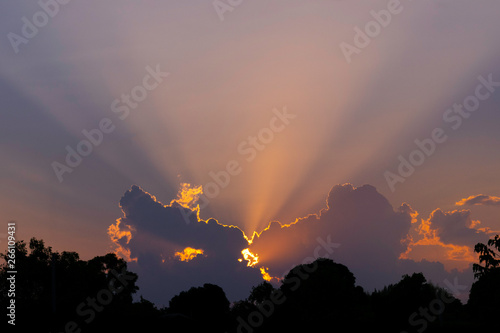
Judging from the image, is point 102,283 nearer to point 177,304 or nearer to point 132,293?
point 132,293

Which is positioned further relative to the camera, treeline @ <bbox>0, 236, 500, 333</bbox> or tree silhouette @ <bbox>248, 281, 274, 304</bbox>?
tree silhouette @ <bbox>248, 281, 274, 304</bbox>

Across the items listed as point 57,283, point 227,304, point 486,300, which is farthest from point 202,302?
point 486,300

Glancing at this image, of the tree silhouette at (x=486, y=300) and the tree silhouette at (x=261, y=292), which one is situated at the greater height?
the tree silhouette at (x=261, y=292)

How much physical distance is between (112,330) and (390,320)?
3004cm

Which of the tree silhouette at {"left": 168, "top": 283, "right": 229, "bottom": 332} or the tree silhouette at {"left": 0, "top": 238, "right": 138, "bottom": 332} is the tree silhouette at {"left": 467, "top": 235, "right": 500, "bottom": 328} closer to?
the tree silhouette at {"left": 0, "top": 238, "right": 138, "bottom": 332}

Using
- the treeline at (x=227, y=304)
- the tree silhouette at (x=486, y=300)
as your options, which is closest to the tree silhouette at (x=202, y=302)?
the treeline at (x=227, y=304)

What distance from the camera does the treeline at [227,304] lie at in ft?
187

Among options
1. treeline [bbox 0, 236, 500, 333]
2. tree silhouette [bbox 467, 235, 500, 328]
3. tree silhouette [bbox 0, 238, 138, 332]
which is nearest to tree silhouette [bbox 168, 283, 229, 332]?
treeline [bbox 0, 236, 500, 333]

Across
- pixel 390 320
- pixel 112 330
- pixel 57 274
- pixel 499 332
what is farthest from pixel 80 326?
pixel 499 332

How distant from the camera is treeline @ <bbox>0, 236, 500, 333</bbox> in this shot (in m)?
57.1

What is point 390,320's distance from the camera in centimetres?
6159

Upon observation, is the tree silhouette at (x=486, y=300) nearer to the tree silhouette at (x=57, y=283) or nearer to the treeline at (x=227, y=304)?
the treeline at (x=227, y=304)

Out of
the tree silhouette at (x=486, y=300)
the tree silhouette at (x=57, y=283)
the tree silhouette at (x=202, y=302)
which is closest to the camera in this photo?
the tree silhouette at (x=486, y=300)

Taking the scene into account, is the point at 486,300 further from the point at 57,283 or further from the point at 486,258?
the point at 57,283
